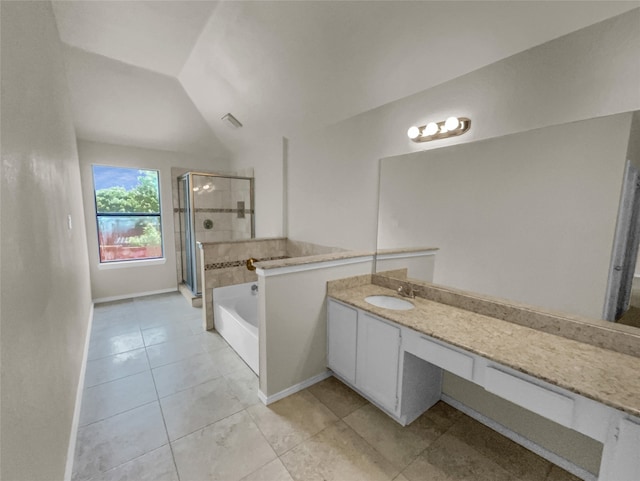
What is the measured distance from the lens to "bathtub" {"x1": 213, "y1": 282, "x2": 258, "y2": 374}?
8.11 feet

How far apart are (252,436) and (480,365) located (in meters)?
1.46

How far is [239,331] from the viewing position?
8.68 feet

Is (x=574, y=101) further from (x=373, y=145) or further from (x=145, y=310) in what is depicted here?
(x=145, y=310)

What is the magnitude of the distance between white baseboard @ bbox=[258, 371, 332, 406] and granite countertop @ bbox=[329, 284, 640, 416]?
2.83ft

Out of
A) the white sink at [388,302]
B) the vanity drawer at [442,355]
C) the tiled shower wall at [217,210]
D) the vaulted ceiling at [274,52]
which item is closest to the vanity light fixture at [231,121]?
the vaulted ceiling at [274,52]

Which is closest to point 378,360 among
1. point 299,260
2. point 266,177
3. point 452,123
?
point 299,260

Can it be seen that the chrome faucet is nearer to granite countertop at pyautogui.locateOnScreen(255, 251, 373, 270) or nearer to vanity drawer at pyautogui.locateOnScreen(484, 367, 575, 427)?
granite countertop at pyautogui.locateOnScreen(255, 251, 373, 270)

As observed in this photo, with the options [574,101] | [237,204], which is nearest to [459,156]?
[574,101]

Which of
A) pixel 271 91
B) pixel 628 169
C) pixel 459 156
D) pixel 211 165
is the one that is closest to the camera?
pixel 628 169

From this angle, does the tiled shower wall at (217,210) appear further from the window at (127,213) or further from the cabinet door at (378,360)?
the cabinet door at (378,360)

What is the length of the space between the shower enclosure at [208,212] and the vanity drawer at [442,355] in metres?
3.38

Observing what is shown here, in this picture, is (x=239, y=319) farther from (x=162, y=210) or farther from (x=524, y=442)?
(x=162, y=210)

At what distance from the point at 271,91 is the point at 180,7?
983mm

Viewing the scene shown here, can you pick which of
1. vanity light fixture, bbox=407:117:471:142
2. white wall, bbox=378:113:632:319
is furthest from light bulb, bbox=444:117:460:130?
white wall, bbox=378:113:632:319
